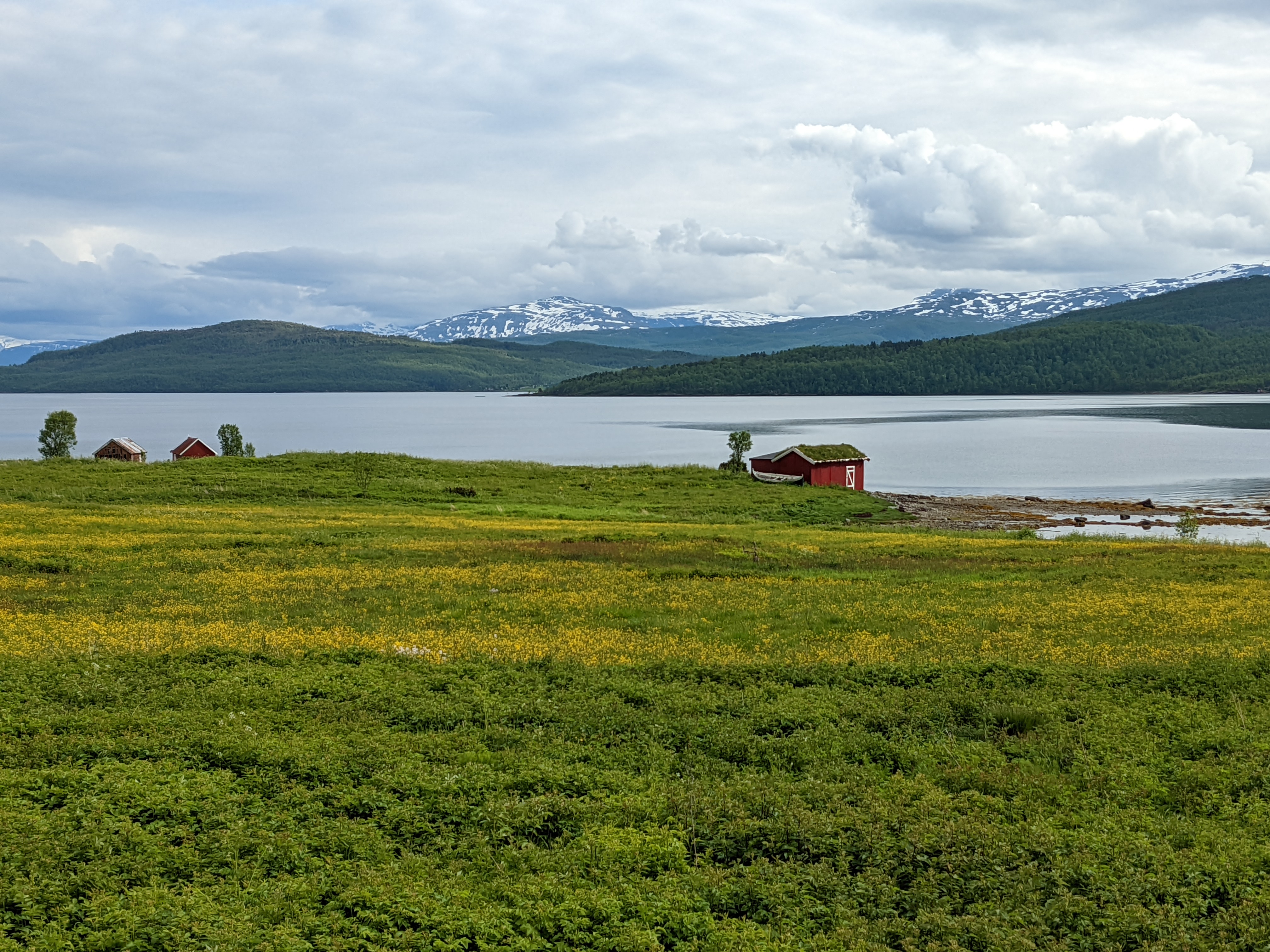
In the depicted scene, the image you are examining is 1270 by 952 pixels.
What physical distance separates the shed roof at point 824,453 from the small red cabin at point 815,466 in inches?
1.1

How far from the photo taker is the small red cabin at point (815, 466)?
89.5m

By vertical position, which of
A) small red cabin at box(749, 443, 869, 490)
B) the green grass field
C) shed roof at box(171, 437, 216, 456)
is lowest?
the green grass field

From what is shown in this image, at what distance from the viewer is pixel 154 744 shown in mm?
14133

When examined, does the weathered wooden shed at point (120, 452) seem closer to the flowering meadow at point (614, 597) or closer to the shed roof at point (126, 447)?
the shed roof at point (126, 447)

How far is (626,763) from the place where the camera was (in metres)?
14.3

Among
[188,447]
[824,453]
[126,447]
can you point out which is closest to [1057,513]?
[824,453]

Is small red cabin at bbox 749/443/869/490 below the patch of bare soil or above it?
above

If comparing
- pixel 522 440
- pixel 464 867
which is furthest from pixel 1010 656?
pixel 522 440

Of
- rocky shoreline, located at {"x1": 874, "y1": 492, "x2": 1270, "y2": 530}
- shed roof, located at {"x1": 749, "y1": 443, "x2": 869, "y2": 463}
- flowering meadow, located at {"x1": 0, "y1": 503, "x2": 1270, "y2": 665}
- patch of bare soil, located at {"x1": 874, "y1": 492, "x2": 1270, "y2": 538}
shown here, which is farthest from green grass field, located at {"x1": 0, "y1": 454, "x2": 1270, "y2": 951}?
shed roof, located at {"x1": 749, "y1": 443, "x2": 869, "y2": 463}

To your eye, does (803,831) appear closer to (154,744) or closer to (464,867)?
(464,867)

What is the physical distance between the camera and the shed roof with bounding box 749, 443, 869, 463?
89625 millimetres

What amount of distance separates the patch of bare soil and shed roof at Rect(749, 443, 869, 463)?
4.64 metres

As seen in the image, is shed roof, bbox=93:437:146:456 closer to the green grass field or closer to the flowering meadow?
the flowering meadow

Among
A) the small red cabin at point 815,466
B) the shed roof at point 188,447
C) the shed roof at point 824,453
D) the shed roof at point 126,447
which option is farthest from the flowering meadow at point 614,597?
the shed roof at point 188,447
